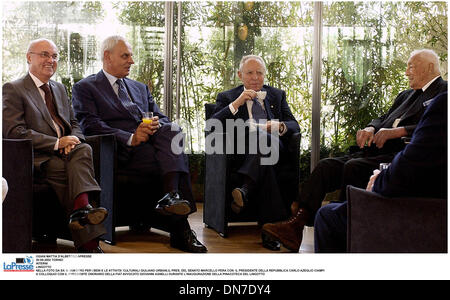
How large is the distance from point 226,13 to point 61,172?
2.71 m

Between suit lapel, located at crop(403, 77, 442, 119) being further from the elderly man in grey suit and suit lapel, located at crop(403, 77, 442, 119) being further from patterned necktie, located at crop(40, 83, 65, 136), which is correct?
patterned necktie, located at crop(40, 83, 65, 136)

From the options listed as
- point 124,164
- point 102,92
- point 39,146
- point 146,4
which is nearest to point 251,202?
point 124,164

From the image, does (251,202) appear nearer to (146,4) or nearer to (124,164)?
(124,164)

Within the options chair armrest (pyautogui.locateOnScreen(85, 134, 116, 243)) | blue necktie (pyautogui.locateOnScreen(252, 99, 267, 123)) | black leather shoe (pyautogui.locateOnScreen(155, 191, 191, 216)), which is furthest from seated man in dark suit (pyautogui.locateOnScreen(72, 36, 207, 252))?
blue necktie (pyautogui.locateOnScreen(252, 99, 267, 123))

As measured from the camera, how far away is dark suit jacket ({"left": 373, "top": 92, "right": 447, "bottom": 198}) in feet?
4.23

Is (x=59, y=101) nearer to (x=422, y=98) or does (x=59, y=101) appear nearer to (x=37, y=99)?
(x=37, y=99)

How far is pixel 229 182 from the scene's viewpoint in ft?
10.4

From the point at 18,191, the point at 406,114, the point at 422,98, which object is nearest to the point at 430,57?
the point at 422,98

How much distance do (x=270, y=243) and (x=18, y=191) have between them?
57.7 inches

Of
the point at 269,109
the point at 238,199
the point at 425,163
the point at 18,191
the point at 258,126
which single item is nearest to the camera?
→ the point at 425,163

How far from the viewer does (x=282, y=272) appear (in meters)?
1.33

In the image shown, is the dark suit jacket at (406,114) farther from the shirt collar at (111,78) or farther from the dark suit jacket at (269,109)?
the shirt collar at (111,78)

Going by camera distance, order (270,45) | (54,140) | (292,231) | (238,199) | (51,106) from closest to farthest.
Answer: (54,140), (292,231), (51,106), (238,199), (270,45)

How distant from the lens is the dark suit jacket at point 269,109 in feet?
11.1
